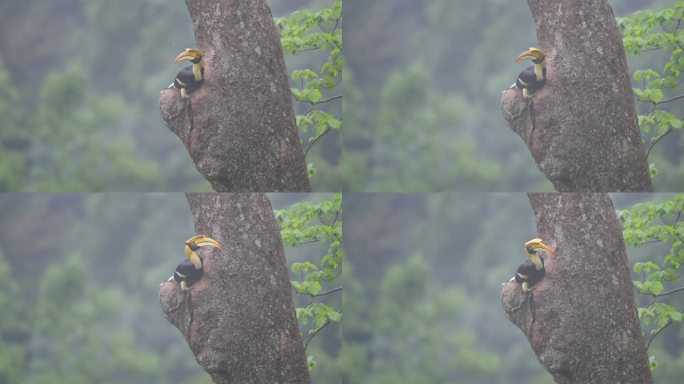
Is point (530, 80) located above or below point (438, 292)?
above

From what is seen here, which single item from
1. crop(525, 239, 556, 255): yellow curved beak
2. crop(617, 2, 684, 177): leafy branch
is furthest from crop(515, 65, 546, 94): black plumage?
crop(525, 239, 556, 255): yellow curved beak

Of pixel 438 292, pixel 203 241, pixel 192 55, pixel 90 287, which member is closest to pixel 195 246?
pixel 203 241

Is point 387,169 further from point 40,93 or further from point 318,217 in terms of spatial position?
point 40,93

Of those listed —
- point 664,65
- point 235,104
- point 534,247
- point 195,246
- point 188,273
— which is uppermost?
point 235,104

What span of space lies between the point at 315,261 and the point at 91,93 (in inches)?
53.1

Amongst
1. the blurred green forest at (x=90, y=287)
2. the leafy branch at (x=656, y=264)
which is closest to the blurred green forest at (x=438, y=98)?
the leafy branch at (x=656, y=264)

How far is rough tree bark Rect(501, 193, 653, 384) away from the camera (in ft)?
15.0

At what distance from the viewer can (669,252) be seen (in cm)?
475

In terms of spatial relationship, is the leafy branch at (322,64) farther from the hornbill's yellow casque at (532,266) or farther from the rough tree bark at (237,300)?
the hornbill's yellow casque at (532,266)

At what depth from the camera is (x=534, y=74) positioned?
15.5ft

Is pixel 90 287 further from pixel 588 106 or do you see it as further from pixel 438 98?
pixel 588 106

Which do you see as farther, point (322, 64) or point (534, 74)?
point (322, 64)

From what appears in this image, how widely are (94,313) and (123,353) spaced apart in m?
0.23

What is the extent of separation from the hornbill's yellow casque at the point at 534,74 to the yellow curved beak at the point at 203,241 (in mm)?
1586
